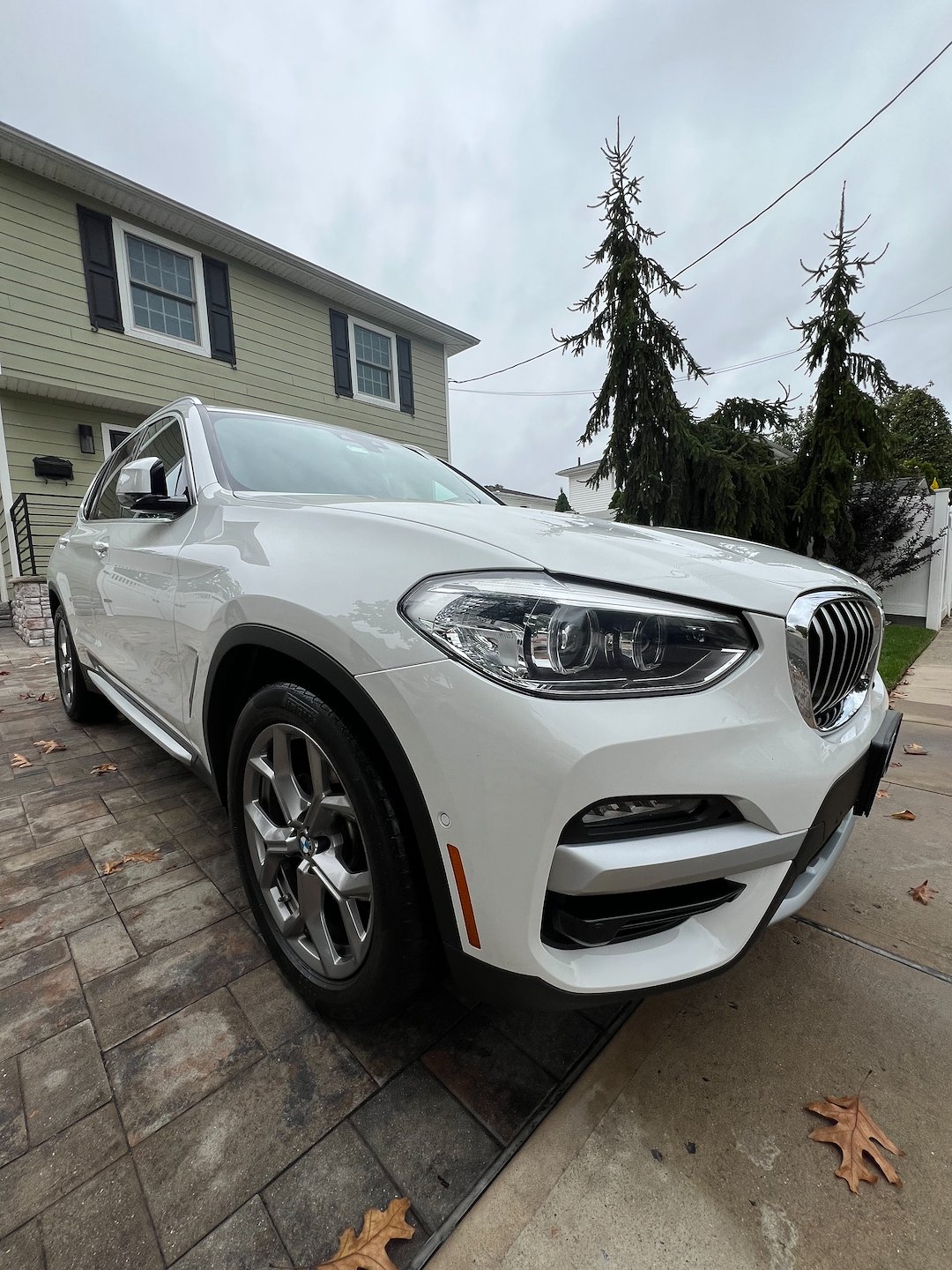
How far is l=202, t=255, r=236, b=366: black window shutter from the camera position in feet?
28.8

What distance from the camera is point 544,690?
96 centimetres

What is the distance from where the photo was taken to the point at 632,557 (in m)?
1.17

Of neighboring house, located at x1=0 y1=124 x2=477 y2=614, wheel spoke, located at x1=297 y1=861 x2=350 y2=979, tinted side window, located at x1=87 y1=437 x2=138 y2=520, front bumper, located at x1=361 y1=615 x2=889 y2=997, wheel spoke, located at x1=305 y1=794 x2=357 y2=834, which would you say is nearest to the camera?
front bumper, located at x1=361 y1=615 x2=889 y2=997

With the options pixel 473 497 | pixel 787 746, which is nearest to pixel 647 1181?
pixel 787 746

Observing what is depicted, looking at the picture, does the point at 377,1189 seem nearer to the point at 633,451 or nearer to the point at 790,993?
the point at 790,993

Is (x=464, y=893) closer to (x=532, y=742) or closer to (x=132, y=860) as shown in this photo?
(x=532, y=742)

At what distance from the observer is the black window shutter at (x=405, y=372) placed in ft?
36.8

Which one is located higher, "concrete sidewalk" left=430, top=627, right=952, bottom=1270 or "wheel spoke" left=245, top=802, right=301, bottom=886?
"wheel spoke" left=245, top=802, right=301, bottom=886

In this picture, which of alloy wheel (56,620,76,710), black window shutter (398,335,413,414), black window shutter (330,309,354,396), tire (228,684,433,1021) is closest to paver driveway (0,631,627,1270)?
tire (228,684,433,1021)

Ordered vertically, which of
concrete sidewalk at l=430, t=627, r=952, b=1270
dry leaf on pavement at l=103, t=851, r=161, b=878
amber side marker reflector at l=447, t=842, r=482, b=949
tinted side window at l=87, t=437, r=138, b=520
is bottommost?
concrete sidewalk at l=430, t=627, r=952, b=1270

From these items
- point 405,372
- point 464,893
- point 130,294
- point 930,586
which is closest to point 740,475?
point 930,586

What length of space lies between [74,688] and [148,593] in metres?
2.32

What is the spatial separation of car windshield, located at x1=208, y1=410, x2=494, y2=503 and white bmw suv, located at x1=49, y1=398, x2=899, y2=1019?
1.42 feet

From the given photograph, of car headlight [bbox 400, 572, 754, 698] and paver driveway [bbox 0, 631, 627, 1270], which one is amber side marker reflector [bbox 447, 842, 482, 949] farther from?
paver driveway [bbox 0, 631, 627, 1270]
